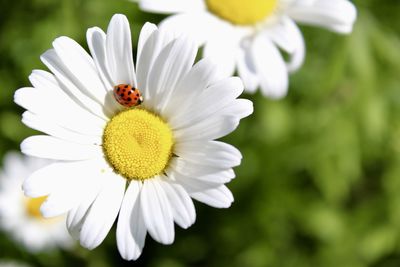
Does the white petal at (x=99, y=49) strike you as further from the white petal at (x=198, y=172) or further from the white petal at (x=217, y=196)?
the white petal at (x=217, y=196)

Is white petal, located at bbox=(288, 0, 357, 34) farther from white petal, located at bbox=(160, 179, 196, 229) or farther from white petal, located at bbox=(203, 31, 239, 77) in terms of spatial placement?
white petal, located at bbox=(160, 179, 196, 229)

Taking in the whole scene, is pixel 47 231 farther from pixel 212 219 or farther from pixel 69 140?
pixel 69 140

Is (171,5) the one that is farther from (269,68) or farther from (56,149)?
(56,149)

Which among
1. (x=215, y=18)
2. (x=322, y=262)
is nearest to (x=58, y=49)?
(x=215, y=18)

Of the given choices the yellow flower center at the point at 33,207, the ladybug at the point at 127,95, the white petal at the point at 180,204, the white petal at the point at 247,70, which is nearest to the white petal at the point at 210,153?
the white petal at the point at 180,204

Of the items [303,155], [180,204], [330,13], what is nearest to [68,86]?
[180,204]

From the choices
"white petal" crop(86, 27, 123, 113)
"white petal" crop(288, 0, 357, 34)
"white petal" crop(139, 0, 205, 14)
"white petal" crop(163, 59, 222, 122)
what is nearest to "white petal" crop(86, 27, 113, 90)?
"white petal" crop(86, 27, 123, 113)
